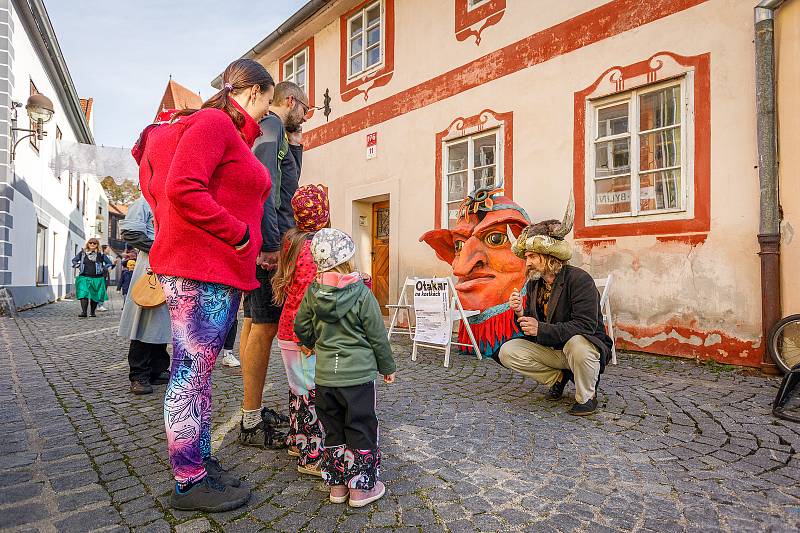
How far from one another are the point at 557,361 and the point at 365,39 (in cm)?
838

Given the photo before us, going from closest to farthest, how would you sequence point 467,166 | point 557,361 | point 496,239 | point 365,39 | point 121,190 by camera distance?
point 557,361, point 496,239, point 467,166, point 365,39, point 121,190

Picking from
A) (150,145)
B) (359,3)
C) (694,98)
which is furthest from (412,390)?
(359,3)

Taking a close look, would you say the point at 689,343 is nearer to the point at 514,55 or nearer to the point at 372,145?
the point at 514,55

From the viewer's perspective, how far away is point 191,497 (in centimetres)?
218

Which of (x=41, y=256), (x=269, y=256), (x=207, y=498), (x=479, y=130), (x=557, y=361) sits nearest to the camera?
(x=207, y=498)

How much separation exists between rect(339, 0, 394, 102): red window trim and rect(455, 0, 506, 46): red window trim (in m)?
1.69

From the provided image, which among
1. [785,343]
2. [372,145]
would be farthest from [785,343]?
[372,145]

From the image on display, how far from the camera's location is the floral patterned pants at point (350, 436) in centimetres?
232

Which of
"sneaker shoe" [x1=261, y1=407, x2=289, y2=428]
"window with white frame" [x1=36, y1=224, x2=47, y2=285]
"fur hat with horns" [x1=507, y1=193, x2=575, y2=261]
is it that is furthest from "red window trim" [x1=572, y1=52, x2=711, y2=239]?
"window with white frame" [x1=36, y1=224, x2=47, y2=285]

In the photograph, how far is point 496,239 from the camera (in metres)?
5.94

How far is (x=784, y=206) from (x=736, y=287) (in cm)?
90

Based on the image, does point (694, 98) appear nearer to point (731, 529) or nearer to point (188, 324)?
point (731, 529)

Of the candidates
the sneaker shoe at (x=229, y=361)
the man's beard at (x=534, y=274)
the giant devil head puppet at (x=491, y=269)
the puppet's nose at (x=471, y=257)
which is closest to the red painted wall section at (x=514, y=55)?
the giant devil head puppet at (x=491, y=269)

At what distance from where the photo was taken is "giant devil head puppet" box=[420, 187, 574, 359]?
19.2 ft
